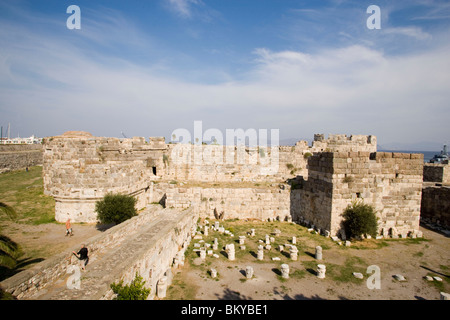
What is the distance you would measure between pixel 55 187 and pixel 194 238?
6529mm

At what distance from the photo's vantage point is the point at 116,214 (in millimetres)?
10344

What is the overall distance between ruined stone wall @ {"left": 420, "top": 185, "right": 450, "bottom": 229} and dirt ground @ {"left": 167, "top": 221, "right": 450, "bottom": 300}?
3.22 metres

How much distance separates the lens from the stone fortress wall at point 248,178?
35.6 feet

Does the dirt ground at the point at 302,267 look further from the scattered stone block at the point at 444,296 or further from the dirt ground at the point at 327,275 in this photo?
the scattered stone block at the point at 444,296

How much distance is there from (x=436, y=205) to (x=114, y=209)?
15.8m

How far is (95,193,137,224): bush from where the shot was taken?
33.7ft

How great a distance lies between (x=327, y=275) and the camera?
7.64 m

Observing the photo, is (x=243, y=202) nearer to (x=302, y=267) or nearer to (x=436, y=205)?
(x=302, y=267)

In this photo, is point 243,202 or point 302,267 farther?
point 243,202

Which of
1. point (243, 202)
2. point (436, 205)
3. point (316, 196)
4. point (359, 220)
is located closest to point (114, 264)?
point (243, 202)

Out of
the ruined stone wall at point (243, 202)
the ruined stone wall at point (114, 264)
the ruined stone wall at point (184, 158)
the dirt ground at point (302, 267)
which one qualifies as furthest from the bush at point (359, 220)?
the ruined stone wall at point (114, 264)
